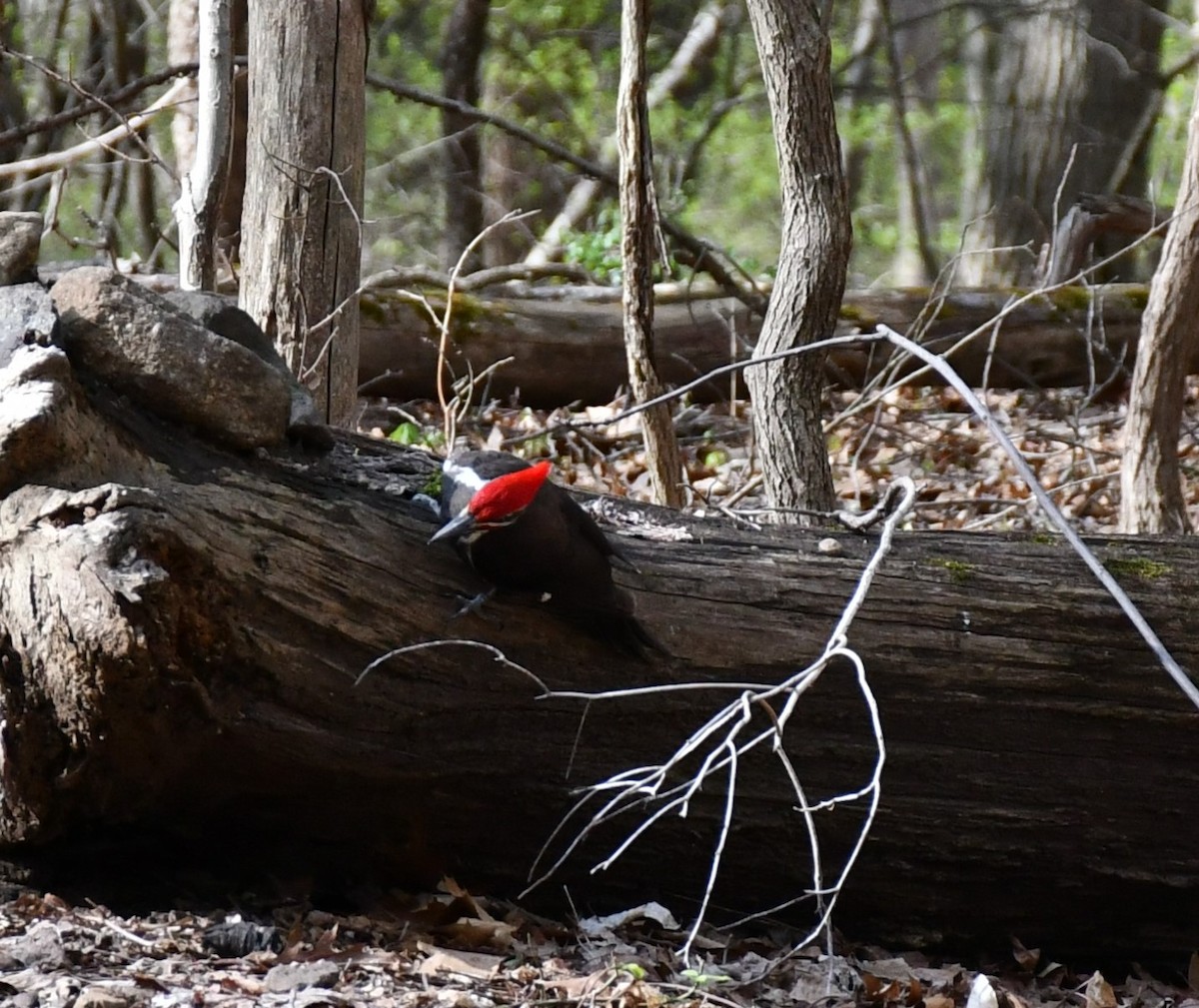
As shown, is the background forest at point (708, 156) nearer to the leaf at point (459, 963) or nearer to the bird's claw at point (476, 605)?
the bird's claw at point (476, 605)

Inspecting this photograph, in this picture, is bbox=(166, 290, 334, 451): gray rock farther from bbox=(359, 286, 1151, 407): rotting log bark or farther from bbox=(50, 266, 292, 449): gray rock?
bbox=(359, 286, 1151, 407): rotting log bark

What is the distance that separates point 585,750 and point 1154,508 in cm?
361

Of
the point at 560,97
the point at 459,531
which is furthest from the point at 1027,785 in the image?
the point at 560,97

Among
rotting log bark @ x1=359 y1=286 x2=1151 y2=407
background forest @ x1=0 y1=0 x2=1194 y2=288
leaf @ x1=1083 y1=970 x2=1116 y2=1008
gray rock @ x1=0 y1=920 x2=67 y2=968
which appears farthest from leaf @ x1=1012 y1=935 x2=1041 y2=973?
background forest @ x1=0 y1=0 x2=1194 y2=288

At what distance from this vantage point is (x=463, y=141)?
50.0 feet

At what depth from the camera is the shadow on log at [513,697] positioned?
2.96 meters

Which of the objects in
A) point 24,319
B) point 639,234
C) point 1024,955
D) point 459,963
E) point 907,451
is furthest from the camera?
point 907,451

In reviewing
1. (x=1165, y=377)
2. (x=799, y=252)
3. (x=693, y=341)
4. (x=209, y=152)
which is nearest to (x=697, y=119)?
(x=693, y=341)

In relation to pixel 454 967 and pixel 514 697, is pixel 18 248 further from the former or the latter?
pixel 454 967

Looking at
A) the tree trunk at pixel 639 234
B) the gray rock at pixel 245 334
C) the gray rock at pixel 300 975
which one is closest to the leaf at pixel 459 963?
the gray rock at pixel 300 975

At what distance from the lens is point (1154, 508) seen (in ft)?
19.8

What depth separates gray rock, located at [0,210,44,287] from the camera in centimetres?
338

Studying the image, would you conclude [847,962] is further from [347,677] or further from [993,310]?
[993,310]

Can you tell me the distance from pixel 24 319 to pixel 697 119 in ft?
49.4
